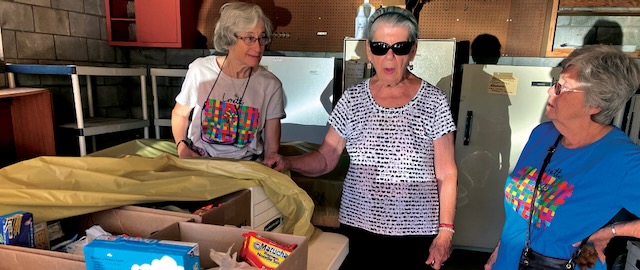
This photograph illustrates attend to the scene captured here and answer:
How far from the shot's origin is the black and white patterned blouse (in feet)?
4.06

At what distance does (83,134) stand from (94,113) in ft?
3.18

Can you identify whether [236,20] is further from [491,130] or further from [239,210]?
[491,130]

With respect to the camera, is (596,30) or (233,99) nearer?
(233,99)

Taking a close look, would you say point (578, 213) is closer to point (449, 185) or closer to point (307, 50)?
point (449, 185)

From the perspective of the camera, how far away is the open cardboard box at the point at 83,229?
769 millimetres

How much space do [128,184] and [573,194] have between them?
4.26ft

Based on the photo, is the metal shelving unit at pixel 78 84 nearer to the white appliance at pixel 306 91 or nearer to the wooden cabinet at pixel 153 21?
the wooden cabinet at pixel 153 21

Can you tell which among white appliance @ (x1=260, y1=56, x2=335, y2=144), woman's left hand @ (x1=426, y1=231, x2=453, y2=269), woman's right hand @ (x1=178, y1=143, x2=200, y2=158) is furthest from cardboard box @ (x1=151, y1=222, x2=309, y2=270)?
white appliance @ (x1=260, y1=56, x2=335, y2=144)

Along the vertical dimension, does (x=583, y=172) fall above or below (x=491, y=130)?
above

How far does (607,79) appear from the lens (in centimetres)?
119

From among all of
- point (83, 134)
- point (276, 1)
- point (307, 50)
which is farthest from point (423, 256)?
point (276, 1)

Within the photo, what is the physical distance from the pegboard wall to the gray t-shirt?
2.14m

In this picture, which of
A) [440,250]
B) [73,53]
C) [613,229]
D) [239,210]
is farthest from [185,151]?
[73,53]

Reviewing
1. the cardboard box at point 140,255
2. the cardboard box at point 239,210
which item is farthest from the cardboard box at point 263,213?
the cardboard box at point 140,255
